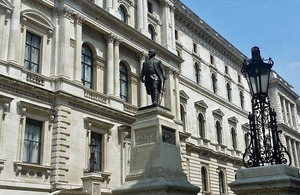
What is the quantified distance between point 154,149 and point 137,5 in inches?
805

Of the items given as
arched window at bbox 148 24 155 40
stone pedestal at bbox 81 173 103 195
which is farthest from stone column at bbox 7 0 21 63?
arched window at bbox 148 24 155 40

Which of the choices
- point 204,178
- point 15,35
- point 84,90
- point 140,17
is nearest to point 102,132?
point 84,90

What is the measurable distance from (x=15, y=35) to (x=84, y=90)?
5019 millimetres

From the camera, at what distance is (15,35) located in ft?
63.1

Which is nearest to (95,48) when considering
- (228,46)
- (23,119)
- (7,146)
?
(23,119)

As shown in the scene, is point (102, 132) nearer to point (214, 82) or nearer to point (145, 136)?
point (145, 136)

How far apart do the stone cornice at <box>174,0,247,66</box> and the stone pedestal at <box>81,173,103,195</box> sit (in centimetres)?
2153

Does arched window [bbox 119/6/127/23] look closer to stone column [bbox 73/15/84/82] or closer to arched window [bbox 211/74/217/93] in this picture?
stone column [bbox 73/15/84/82]

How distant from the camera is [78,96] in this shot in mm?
21172

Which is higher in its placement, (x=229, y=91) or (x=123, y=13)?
(x=123, y=13)

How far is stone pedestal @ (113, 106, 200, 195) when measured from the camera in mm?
9977

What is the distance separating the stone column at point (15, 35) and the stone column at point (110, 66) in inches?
251

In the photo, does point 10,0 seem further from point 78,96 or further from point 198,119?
point 198,119

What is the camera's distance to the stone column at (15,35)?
1895 centimetres
